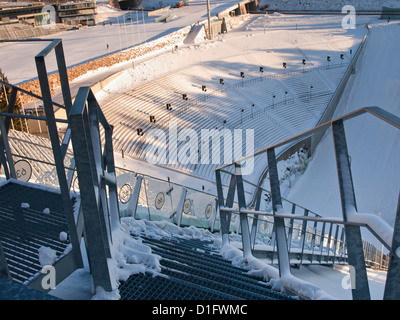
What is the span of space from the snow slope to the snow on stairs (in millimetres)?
8006

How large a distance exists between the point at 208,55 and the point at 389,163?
42.0 ft

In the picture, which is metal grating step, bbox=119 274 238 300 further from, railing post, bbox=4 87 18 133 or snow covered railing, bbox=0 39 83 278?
railing post, bbox=4 87 18 133

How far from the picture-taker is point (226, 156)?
1479 centimetres

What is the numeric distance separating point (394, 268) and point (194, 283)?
4.85 ft

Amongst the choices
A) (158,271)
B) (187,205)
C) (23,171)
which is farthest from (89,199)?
(187,205)

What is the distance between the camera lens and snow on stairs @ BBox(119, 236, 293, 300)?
8.38ft

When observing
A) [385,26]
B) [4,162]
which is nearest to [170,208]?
[4,162]

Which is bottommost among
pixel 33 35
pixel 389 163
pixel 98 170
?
pixel 389 163

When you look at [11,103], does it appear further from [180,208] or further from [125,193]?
[180,208]

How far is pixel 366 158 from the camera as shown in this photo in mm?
14922

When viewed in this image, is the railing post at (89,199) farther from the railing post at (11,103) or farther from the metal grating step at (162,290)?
the railing post at (11,103)

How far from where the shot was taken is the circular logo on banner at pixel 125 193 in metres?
4.91

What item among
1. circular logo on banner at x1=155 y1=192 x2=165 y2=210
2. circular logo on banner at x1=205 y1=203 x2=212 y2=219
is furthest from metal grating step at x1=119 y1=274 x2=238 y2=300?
circular logo on banner at x1=205 y1=203 x2=212 y2=219

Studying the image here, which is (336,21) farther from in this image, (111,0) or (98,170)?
(98,170)
